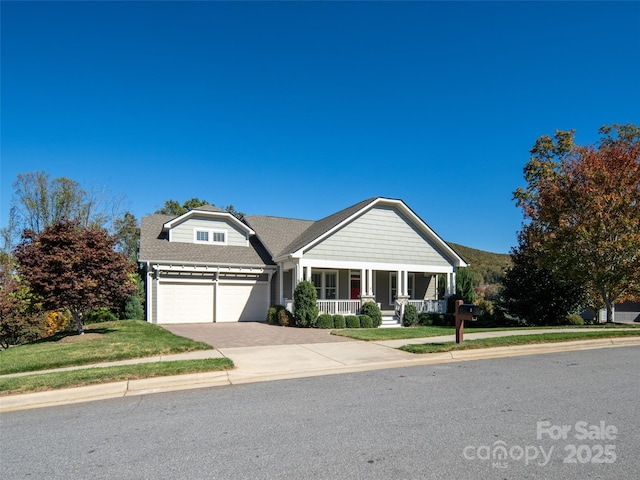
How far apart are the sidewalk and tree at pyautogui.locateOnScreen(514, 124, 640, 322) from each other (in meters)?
6.03

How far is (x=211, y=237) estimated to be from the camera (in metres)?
23.9

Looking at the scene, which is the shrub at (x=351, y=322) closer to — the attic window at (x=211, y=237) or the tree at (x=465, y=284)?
the tree at (x=465, y=284)

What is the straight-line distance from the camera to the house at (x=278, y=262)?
21.0m

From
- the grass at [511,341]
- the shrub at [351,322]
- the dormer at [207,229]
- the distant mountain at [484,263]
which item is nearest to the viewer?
the grass at [511,341]

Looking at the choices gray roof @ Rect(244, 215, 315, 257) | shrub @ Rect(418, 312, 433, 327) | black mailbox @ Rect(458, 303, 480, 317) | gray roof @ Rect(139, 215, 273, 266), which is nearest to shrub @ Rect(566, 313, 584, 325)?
shrub @ Rect(418, 312, 433, 327)

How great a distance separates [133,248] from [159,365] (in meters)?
34.9

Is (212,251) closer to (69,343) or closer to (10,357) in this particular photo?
(69,343)

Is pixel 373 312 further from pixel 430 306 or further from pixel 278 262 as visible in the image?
pixel 278 262

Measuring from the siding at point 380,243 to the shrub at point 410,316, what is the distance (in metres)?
2.46

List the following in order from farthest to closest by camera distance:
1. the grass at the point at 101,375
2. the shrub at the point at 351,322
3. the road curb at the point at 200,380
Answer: the shrub at the point at 351,322 < the grass at the point at 101,375 < the road curb at the point at 200,380

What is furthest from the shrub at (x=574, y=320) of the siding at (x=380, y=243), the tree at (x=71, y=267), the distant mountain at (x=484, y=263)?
the distant mountain at (x=484, y=263)

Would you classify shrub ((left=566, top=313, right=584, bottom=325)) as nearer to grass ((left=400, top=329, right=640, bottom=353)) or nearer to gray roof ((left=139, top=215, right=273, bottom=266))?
grass ((left=400, top=329, right=640, bottom=353))

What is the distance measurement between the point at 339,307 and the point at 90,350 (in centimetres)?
1200

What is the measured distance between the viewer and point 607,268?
1792 cm
